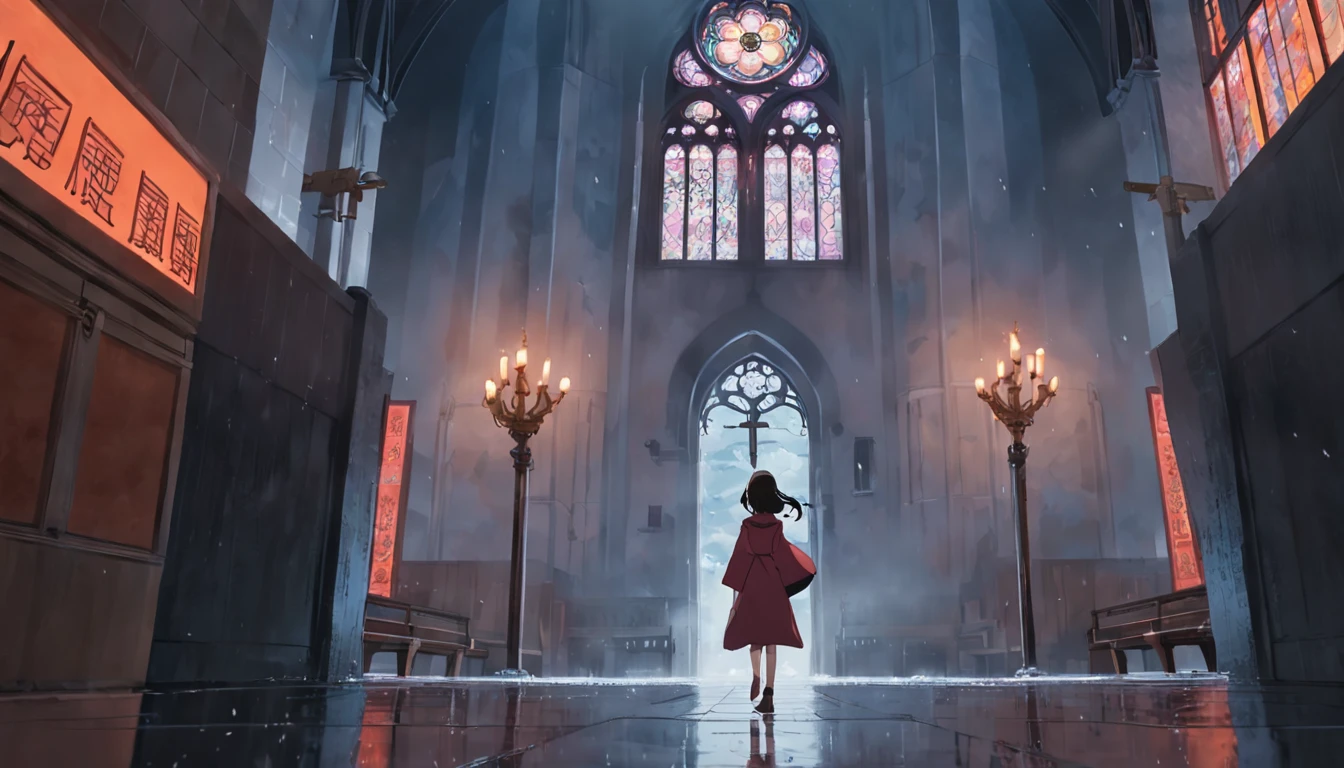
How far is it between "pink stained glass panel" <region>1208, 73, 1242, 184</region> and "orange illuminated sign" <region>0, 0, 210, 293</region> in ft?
36.3

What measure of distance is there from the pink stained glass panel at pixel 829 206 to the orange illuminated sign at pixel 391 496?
7832 millimetres

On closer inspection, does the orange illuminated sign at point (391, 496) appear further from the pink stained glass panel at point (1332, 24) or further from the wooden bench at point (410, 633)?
the pink stained glass panel at point (1332, 24)

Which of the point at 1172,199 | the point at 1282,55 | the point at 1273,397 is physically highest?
the point at 1282,55

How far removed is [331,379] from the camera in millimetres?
Result: 6102

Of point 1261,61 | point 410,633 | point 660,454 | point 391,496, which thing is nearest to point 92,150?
point 410,633

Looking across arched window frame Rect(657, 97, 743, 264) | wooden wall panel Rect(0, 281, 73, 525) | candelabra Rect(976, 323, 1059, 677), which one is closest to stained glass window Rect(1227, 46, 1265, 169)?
candelabra Rect(976, 323, 1059, 677)

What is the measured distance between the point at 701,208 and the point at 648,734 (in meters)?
15.0

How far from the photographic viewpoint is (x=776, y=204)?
648 inches

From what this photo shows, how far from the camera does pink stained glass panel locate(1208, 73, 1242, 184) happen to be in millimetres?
10828

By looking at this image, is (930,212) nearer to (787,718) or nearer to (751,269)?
(751,269)

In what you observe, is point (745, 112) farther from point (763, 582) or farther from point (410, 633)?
point (763, 582)

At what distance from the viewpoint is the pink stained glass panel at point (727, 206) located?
16.3 metres

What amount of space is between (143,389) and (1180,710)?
4.38 metres

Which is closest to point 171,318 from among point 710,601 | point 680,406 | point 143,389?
point 143,389
